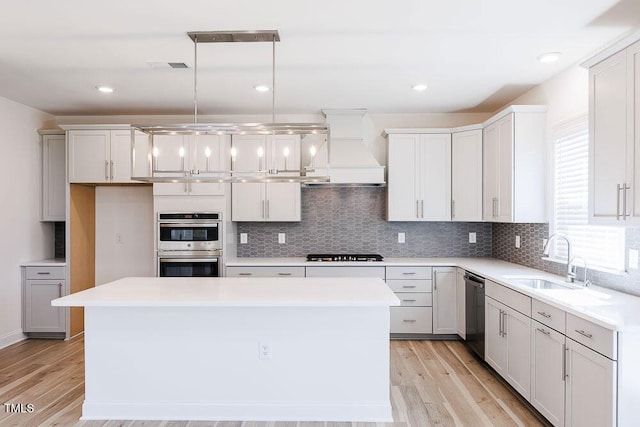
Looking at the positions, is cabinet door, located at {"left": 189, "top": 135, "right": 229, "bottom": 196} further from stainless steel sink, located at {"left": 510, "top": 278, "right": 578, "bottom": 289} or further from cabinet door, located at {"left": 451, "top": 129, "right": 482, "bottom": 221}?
stainless steel sink, located at {"left": 510, "top": 278, "right": 578, "bottom": 289}

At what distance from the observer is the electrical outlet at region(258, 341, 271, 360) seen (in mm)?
2756

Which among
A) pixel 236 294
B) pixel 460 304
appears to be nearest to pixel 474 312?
pixel 460 304

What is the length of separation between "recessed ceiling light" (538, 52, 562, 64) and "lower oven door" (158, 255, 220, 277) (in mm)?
3539

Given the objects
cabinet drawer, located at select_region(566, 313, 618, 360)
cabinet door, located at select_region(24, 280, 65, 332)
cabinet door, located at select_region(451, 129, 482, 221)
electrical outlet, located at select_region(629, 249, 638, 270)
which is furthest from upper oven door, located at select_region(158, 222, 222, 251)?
electrical outlet, located at select_region(629, 249, 638, 270)

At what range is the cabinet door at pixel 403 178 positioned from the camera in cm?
467

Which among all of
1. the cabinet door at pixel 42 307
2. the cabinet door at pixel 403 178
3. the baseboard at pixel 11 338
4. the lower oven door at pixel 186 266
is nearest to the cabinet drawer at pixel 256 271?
the lower oven door at pixel 186 266

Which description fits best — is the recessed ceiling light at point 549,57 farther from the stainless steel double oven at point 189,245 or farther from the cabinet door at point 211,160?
the stainless steel double oven at point 189,245

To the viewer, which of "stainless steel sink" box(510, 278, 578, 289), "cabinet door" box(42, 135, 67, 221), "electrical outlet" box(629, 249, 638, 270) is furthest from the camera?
"cabinet door" box(42, 135, 67, 221)

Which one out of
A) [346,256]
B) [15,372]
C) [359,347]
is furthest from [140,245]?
[359,347]

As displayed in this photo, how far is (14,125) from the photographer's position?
14.3 ft

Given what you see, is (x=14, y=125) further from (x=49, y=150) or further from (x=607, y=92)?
(x=607, y=92)

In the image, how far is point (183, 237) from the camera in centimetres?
439

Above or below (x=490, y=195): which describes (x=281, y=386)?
below

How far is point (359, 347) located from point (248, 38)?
2221mm
